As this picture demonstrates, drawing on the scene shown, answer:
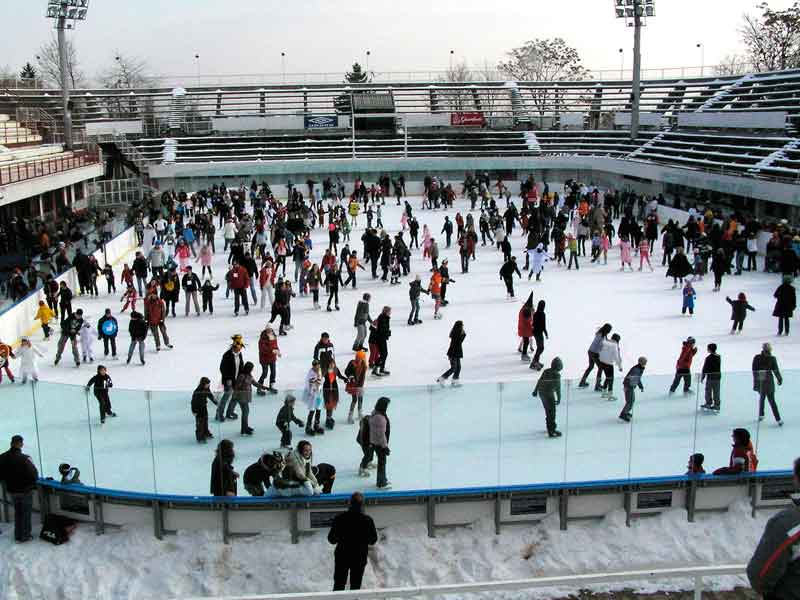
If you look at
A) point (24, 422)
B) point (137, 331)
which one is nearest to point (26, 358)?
point (137, 331)

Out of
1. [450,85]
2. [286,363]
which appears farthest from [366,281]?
[450,85]

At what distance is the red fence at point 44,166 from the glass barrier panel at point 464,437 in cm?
1805

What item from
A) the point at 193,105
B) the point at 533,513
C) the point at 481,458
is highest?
the point at 193,105

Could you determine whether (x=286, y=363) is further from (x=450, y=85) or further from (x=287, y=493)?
(x=450, y=85)

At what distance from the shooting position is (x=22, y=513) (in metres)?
8.75

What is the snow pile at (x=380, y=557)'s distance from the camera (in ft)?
26.7

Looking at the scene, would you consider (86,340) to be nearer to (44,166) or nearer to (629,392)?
(629,392)

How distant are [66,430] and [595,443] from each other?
17.8 ft

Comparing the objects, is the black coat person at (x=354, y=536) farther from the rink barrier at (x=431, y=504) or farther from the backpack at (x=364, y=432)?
the backpack at (x=364, y=432)

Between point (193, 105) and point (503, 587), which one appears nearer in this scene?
point (503, 587)

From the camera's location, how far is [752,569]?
3777 millimetres

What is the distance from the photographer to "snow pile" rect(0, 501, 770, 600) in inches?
320

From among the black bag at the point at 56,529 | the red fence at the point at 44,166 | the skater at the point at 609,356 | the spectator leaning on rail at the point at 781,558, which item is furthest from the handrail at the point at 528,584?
the red fence at the point at 44,166

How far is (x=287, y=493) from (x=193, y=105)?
43.8 meters
